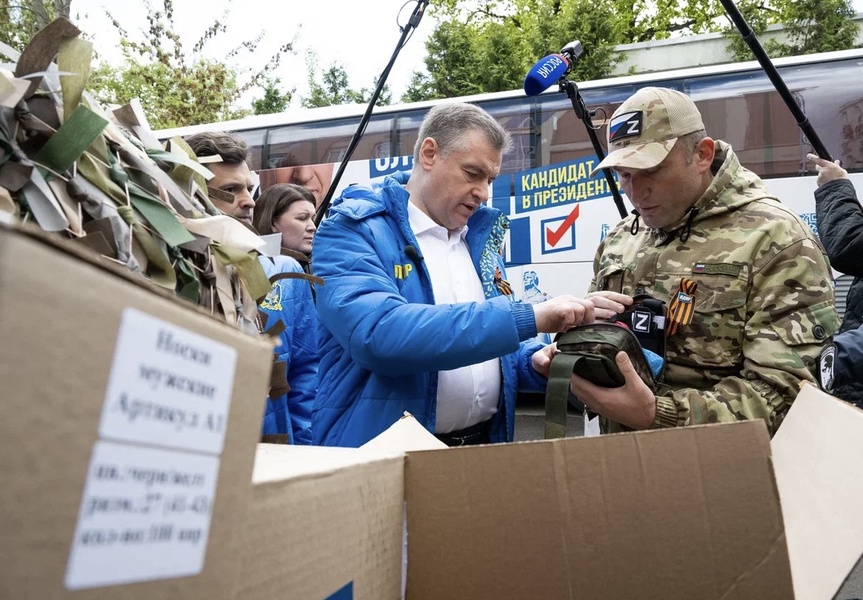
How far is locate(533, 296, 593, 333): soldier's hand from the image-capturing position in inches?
75.9

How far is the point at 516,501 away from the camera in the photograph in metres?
0.84

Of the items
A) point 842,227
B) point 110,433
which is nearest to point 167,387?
point 110,433

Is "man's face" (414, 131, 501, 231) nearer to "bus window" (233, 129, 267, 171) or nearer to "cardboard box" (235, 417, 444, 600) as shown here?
"cardboard box" (235, 417, 444, 600)

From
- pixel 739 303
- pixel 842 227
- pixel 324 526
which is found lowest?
pixel 324 526

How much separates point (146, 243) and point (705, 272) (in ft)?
5.61

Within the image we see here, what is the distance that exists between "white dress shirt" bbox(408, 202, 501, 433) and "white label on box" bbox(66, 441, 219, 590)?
1.67 metres

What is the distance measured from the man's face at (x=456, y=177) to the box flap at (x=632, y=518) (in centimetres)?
158

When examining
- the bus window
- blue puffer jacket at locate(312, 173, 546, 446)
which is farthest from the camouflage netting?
the bus window

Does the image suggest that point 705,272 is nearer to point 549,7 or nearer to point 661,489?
point 661,489

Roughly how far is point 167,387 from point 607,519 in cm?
54

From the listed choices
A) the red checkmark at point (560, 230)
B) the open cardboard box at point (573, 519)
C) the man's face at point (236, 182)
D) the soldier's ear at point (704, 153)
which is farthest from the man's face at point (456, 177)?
the red checkmark at point (560, 230)

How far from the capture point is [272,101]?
22.4 meters

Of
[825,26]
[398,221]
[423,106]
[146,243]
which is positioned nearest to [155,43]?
[423,106]

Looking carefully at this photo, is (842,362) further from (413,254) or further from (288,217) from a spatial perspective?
(288,217)
